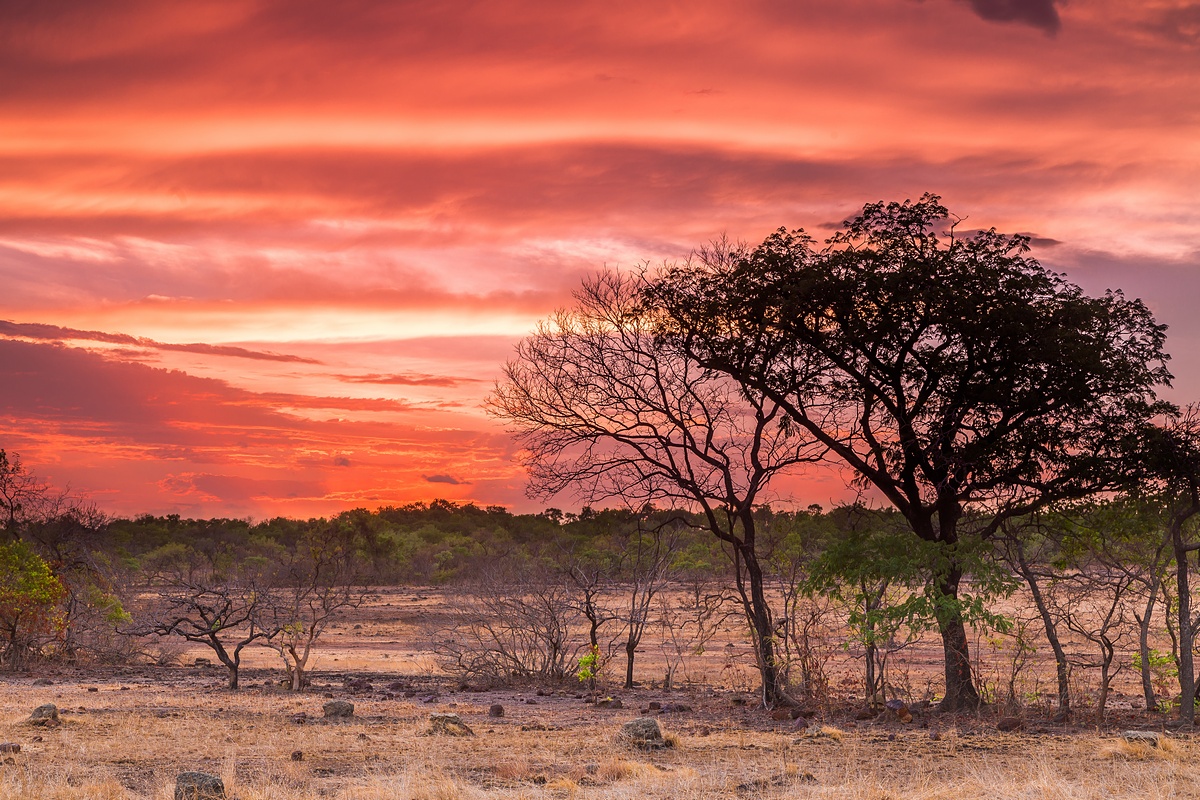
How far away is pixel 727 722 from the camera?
→ 63.1 feet

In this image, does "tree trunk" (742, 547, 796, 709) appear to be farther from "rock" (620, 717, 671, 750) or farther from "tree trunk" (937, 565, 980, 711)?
"rock" (620, 717, 671, 750)

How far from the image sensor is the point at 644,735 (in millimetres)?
16328

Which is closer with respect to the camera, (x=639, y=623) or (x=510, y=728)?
(x=510, y=728)

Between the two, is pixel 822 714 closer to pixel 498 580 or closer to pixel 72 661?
pixel 498 580

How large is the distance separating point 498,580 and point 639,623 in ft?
14.6

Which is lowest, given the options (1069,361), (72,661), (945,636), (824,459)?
(72,661)

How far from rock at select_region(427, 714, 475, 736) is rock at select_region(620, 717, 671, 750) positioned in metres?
2.79

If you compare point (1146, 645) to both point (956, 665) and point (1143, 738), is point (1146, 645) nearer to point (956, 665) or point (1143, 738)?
point (956, 665)

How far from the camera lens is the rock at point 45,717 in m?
17.8

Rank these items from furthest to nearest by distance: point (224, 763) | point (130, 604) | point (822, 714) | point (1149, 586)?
point (130, 604)
point (822, 714)
point (1149, 586)
point (224, 763)

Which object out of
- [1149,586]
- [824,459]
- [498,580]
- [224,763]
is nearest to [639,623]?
[498,580]

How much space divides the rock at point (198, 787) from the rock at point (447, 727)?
244 inches

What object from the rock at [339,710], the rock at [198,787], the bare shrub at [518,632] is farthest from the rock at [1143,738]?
the bare shrub at [518,632]

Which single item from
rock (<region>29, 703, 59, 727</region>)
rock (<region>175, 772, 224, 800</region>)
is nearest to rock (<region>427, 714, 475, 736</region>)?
rock (<region>29, 703, 59, 727</region>)
